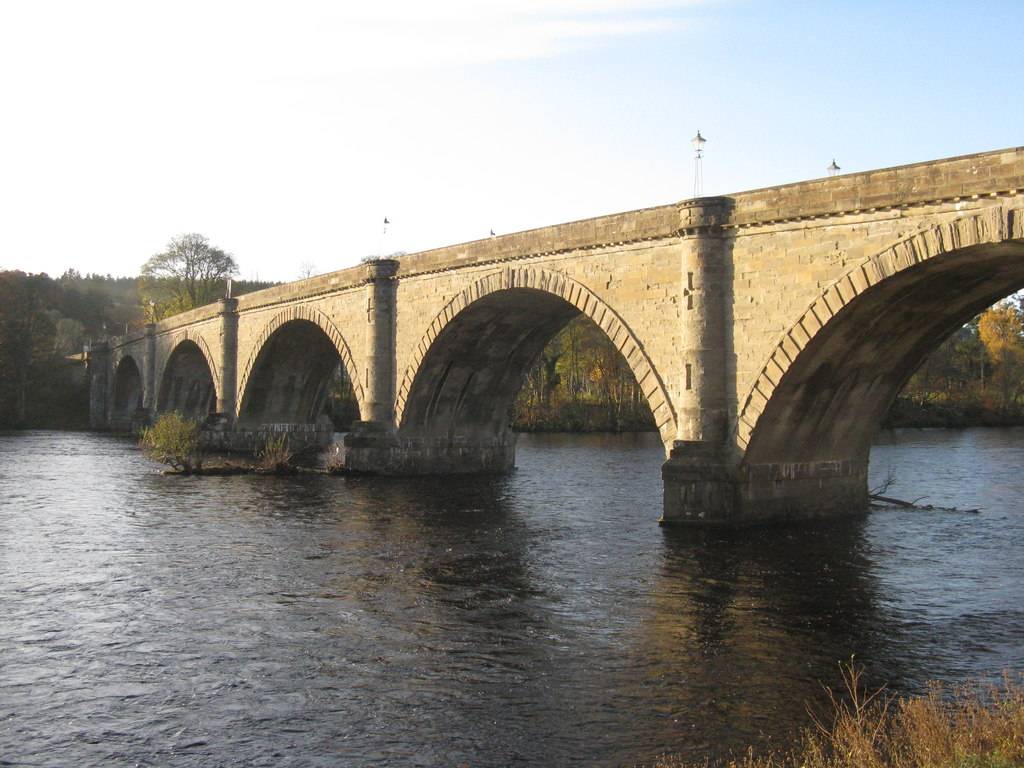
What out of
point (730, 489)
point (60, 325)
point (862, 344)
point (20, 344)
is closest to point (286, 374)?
point (730, 489)

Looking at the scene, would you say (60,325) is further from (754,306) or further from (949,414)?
(754,306)

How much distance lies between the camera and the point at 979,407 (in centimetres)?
7988

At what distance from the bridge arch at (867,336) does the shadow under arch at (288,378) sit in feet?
105

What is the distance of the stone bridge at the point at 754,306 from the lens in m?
19.1

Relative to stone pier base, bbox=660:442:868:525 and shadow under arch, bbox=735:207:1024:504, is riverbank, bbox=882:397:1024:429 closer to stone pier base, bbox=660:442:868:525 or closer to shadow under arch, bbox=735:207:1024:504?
shadow under arch, bbox=735:207:1024:504

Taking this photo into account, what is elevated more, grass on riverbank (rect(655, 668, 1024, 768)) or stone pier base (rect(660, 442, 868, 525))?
stone pier base (rect(660, 442, 868, 525))

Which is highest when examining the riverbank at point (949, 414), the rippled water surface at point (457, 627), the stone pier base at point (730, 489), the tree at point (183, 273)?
the tree at point (183, 273)

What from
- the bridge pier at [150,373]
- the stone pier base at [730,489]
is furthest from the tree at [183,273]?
the stone pier base at [730,489]

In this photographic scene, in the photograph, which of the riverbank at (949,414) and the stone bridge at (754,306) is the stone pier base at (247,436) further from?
the riverbank at (949,414)

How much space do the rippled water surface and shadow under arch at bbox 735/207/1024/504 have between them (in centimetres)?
187

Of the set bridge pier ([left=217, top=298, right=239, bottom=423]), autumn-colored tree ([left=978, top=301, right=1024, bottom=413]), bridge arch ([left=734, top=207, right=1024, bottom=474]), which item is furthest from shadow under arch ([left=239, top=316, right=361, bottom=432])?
autumn-colored tree ([left=978, top=301, right=1024, bottom=413])

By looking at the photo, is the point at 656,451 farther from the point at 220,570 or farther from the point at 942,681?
the point at 942,681

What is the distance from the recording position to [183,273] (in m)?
99.8

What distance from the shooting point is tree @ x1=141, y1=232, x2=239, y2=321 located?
99188 millimetres
